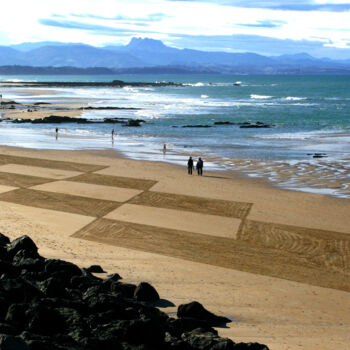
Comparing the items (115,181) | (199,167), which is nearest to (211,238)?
(115,181)

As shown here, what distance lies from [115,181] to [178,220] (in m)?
8.41

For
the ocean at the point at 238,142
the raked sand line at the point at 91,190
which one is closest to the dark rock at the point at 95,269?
the raked sand line at the point at 91,190

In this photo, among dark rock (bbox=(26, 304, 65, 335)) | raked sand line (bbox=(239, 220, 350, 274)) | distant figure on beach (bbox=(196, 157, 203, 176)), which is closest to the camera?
dark rock (bbox=(26, 304, 65, 335))

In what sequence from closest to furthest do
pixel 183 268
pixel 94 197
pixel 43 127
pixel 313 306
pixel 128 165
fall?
pixel 313 306, pixel 183 268, pixel 94 197, pixel 128 165, pixel 43 127

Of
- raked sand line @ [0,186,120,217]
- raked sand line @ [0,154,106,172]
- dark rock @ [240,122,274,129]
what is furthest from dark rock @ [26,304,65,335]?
dark rock @ [240,122,274,129]

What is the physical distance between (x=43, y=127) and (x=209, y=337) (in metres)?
54.5

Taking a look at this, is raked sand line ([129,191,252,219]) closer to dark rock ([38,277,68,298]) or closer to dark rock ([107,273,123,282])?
dark rock ([107,273,123,282])

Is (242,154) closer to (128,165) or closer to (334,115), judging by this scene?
(128,165)

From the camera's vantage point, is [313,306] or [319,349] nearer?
[319,349]

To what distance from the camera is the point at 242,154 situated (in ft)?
136

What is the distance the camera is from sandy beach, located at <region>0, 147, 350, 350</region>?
42.4ft

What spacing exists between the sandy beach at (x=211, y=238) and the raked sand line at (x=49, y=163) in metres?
0.75

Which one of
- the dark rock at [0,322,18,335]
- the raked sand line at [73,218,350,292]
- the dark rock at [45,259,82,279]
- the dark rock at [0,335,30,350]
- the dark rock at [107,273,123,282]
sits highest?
the dark rock at [0,335,30,350]

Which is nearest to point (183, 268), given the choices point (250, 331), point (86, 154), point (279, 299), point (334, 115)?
point (279, 299)
